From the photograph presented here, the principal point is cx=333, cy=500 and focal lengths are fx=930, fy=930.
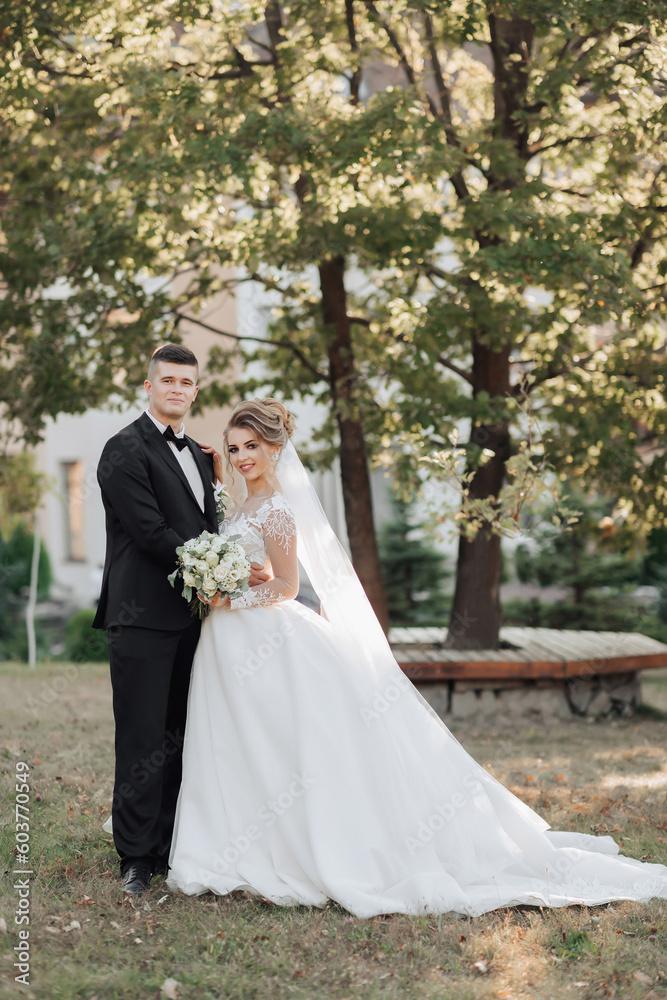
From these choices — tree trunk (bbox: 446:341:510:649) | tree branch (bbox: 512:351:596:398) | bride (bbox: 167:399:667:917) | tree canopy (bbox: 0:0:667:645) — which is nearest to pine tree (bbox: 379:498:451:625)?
tree trunk (bbox: 446:341:510:649)

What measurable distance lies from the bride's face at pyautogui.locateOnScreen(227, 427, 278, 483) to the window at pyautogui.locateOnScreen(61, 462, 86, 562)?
51.3 feet

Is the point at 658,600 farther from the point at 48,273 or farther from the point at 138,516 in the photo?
the point at 138,516

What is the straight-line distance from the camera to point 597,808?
5648 millimetres

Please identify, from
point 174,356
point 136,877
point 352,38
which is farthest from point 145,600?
point 352,38

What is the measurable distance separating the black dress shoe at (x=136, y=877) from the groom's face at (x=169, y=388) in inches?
79.8

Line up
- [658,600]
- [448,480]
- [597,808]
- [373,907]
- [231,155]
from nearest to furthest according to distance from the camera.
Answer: [373,907], [597,808], [231,155], [448,480], [658,600]

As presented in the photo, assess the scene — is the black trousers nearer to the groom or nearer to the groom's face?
the groom

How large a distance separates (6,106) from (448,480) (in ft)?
15.3

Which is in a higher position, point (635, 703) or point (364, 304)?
point (364, 304)

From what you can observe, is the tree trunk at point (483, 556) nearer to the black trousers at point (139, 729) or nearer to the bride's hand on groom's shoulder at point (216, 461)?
the bride's hand on groom's shoulder at point (216, 461)

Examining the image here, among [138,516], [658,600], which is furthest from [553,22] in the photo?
[658,600]

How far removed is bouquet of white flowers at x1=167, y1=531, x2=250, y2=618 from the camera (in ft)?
13.1

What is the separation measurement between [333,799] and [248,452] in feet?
5.49

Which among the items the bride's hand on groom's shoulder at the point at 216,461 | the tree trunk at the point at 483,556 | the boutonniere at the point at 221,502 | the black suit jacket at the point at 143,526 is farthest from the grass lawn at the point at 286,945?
the tree trunk at the point at 483,556
